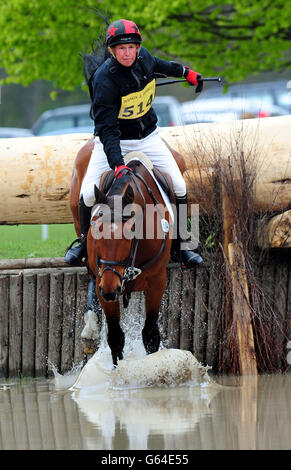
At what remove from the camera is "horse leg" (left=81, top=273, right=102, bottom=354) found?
7.73 meters

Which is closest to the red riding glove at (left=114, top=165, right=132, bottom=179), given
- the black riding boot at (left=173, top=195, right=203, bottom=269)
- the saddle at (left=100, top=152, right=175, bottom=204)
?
the saddle at (left=100, top=152, right=175, bottom=204)

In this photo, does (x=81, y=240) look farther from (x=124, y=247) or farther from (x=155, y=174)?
(x=124, y=247)

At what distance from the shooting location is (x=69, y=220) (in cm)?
877

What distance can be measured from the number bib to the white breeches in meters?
0.25

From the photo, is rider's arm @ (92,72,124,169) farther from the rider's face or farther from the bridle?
the bridle

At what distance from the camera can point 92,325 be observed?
304 inches

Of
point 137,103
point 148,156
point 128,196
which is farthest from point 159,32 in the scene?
point 128,196

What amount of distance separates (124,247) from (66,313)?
2.07m

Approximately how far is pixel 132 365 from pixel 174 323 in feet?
3.98
